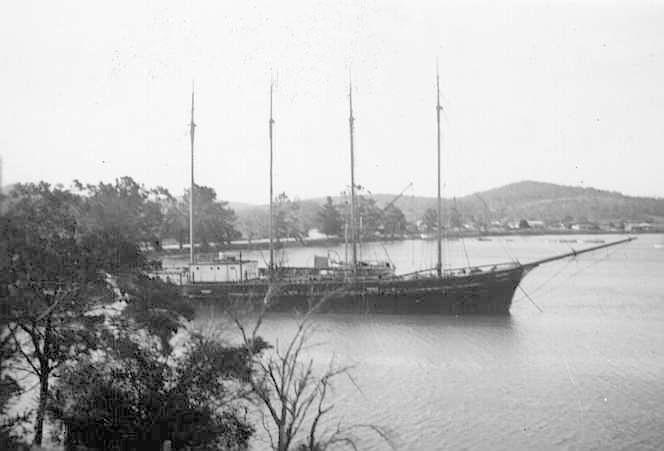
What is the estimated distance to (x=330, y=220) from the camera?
94.8 metres

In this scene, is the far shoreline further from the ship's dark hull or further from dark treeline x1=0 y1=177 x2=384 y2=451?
dark treeline x1=0 y1=177 x2=384 y2=451

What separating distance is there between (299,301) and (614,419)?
1847 centimetres

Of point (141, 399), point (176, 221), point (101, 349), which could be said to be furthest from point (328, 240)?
point (141, 399)

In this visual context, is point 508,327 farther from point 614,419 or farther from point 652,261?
point 652,261

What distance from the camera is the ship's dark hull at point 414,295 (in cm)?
3241

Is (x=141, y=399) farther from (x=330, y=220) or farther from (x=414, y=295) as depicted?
(x=330, y=220)

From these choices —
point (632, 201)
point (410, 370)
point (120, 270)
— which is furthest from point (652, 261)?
point (632, 201)

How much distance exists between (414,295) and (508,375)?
11102 millimetres

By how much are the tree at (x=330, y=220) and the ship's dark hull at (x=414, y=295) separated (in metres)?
60.9

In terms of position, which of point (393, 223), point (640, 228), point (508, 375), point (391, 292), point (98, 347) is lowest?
point (508, 375)

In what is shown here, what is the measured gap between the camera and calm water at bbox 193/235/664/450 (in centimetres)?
1658

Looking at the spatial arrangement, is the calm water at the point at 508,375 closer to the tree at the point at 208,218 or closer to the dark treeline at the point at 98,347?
the dark treeline at the point at 98,347

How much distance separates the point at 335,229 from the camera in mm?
95875

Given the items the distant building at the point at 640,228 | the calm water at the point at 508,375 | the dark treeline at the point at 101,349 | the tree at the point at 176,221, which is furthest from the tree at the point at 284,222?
the dark treeline at the point at 101,349
